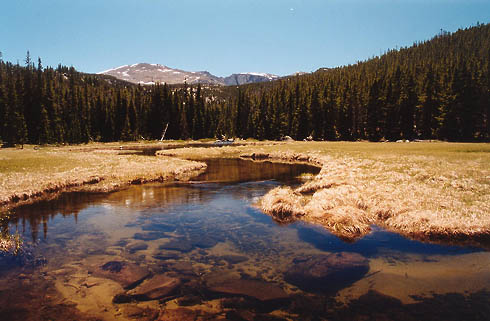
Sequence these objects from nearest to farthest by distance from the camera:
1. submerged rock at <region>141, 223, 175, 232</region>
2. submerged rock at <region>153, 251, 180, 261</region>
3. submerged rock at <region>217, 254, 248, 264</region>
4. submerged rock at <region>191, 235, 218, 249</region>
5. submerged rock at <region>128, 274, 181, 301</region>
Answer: submerged rock at <region>128, 274, 181, 301</region> < submerged rock at <region>217, 254, 248, 264</region> < submerged rock at <region>153, 251, 180, 261</region> < submerged rock at <region>191, 235, 218, 249</region> < submerged rock at <region>141, 223, 175, 232</region>

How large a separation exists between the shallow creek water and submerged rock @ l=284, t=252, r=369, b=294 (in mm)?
33

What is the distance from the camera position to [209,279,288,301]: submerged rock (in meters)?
8.20

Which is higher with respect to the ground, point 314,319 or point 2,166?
point 2,166

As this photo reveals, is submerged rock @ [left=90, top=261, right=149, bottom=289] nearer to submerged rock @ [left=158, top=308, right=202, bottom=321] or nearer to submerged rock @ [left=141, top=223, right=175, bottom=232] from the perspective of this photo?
submerged rock @ [left=158, top=308, right=202, bottom=321]

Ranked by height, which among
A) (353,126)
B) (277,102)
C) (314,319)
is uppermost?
(277,102)

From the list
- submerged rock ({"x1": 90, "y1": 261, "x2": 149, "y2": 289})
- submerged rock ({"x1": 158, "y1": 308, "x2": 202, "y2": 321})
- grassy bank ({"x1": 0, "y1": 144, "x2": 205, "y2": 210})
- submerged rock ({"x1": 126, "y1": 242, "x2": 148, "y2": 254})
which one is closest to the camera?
submerged rock ({"x1": 158, "y1": 308, "x2": 202, "y2": 321})

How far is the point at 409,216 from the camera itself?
1373 cm

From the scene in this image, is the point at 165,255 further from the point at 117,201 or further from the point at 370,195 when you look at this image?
the point at 370,195

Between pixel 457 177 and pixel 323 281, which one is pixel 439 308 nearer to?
pixel 323 281

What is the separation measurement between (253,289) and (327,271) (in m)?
2.66

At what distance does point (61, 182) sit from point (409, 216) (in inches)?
994

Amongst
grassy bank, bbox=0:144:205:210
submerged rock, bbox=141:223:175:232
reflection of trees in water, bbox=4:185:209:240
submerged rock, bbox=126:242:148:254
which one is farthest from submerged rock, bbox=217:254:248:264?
grassy bank, bbox=0:144:205:210

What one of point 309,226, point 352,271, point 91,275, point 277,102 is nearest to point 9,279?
point 91,275

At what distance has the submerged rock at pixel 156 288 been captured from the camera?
812cm
